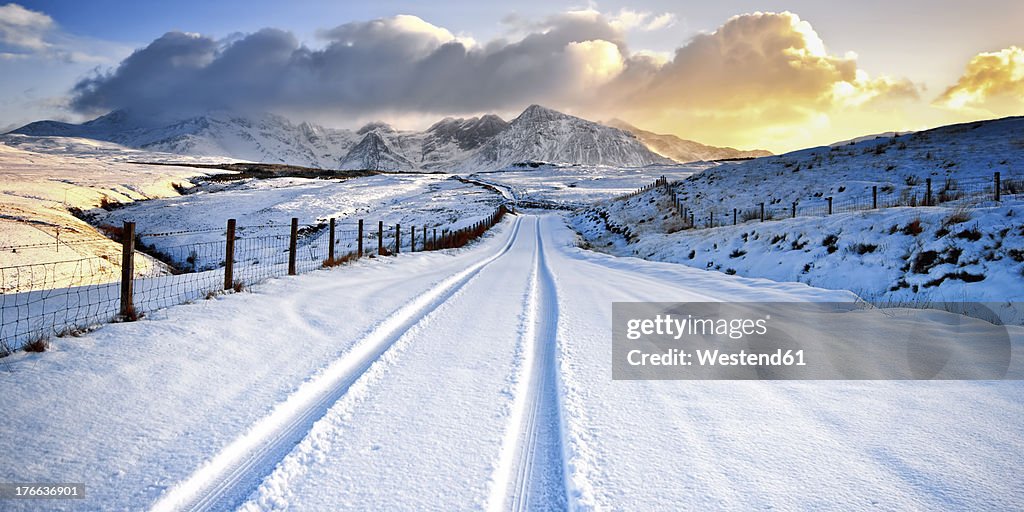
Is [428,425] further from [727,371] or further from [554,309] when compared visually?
[554,309]

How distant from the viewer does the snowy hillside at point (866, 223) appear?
30.0 ft

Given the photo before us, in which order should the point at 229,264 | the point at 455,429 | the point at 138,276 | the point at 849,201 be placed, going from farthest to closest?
1. the point at 849,201
2. the point at 138,276
3. the point at 229,264
4. the point at 455,429

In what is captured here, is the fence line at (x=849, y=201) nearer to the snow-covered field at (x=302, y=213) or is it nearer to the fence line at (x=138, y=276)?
the fence line at (x=138, y=276)

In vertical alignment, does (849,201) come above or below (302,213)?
above

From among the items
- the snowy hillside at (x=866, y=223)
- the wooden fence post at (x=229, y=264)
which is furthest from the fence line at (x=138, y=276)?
the snowy hillside at (x=866, y=223)

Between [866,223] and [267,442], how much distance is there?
14642mm

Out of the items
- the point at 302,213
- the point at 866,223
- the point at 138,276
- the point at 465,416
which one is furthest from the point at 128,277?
the point at 302,213

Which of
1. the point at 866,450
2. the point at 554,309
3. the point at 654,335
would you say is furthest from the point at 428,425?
the point at 554,309

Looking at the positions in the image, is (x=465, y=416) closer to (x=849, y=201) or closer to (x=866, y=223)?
(x=866, y=223)

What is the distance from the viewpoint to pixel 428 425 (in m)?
3.81

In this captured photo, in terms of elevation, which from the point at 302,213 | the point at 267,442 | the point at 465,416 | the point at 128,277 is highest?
the point at 302,213

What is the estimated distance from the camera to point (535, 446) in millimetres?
3525

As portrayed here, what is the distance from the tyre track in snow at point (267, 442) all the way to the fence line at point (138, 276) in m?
3.07

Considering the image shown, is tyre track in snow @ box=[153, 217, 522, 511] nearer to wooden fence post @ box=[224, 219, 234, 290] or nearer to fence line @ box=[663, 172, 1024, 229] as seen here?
wooden fence post @ box=[224, 219, 234, 290]
